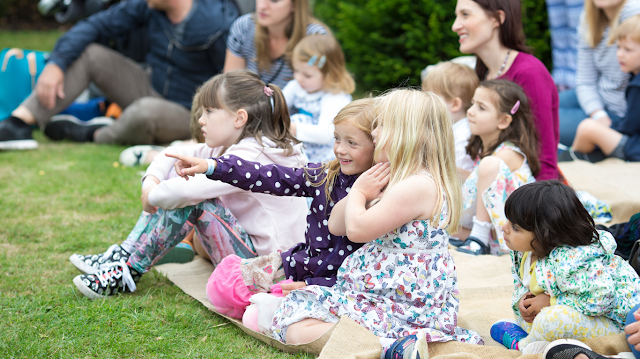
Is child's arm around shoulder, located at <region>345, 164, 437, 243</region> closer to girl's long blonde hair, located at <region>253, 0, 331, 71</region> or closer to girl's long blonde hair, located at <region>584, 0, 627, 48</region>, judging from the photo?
girl's long blonde hair, located at <region>253, 0, 331, 71</region>

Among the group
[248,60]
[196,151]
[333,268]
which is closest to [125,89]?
[248,60]

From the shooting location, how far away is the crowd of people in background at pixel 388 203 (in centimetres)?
206

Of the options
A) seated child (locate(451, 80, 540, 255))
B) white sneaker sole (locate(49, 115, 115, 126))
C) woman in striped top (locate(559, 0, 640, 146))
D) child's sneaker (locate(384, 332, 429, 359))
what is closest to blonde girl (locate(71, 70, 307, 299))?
child's sneaker (locate(384, 332, 429, 359))

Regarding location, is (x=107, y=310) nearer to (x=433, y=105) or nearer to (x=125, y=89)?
(x=433, y=105)

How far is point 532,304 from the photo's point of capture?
2.17 m

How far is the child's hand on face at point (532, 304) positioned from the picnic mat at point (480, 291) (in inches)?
5.7

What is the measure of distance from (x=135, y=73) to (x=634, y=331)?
17.9 feet

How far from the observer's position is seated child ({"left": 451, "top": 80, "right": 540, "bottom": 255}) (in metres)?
3.22

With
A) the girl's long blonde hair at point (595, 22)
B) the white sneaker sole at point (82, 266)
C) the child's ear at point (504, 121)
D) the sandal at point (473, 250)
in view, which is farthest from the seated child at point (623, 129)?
the white sneaker sole at point (82, 266)

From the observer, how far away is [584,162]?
4.58 metres

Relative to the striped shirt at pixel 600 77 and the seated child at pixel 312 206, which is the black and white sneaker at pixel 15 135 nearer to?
the seated child at pixel 312 206

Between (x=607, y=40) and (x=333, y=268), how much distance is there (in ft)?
12.4

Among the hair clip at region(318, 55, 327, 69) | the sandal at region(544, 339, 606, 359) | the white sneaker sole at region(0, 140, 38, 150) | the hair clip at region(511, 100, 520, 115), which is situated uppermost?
the hair clip at region(318, 55, 327, 69)

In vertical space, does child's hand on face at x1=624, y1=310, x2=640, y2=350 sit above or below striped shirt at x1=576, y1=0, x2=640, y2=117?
above
